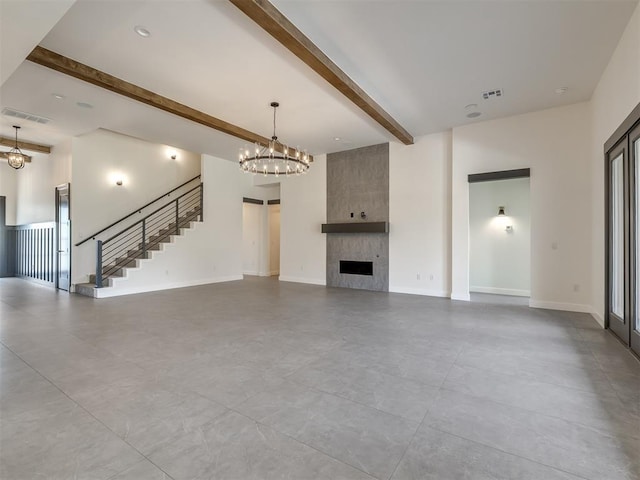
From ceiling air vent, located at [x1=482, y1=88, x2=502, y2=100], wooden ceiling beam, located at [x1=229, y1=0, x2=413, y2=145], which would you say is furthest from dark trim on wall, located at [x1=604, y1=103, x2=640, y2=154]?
wooden ceiling beam, located at [x1=229, y1=0, x2=413, y2=145]

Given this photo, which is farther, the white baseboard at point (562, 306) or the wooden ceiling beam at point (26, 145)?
the wooden ceiling beam at point (26, 145)

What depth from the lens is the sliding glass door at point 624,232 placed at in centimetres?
362

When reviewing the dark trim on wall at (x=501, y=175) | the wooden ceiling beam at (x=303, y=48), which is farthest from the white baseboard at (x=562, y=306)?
the wooden ceiling beam at (x=303, y=48)

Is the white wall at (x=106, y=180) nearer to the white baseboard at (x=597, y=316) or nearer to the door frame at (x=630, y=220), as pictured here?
the door frame at (x=630, y=220)

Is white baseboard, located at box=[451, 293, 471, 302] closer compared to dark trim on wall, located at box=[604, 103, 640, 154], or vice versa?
dark trim on wall, located at box=[604, 103, 640, 154]

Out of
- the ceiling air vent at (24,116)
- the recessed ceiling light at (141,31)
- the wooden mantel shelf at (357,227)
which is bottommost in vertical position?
the wooden mantel shelf at (357,227)

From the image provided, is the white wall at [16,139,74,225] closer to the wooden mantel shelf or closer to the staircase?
the staircase

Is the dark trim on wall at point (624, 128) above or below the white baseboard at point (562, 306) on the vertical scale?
above

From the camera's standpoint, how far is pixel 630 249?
Answer: 3764mm

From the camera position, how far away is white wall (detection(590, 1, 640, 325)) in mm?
3458

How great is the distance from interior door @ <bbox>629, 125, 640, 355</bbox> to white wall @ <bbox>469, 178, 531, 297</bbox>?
358cm

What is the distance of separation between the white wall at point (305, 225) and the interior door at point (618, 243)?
6.25m

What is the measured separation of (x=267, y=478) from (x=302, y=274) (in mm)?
8038

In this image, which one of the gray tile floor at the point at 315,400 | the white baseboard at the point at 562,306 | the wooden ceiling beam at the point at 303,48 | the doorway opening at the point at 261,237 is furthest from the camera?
the doorway opening at the point at 261,237
